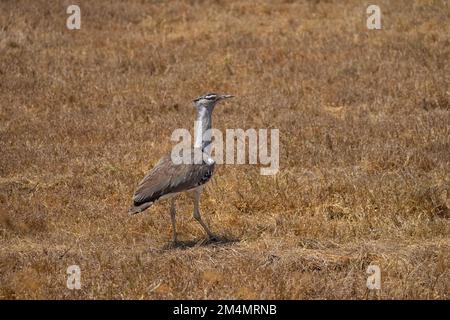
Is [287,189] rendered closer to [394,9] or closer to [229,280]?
[229,280]

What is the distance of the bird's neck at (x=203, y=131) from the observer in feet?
28.3

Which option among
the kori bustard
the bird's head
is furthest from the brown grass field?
the bird's head

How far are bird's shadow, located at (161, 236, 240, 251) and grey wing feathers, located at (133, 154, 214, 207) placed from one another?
62 centimetres

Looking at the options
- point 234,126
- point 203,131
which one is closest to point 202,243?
point 203,131

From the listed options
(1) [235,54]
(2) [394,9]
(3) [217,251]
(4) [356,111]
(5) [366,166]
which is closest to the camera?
(3) [217,251]

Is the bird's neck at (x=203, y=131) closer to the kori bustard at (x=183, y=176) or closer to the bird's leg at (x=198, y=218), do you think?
the kori bustard at (x=183, y=176)

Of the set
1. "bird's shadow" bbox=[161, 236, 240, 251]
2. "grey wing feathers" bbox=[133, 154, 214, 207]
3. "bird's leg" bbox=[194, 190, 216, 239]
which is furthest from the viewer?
"bird's leg" bbox=[194, 190, 216, 239]

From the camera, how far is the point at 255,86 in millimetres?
15453

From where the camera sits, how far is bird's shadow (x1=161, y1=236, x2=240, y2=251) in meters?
8.41

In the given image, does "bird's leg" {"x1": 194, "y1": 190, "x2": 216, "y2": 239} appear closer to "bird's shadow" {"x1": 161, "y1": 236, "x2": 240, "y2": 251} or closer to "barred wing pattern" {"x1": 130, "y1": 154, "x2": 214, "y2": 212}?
"bird's shadow" {"x1": 161, "y1": 236, "x2": 240, "y2": 251}

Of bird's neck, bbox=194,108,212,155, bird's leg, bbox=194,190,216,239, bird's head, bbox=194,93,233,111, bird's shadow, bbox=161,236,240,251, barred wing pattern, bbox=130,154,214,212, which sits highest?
bird's head, bbox=194,93,233,111

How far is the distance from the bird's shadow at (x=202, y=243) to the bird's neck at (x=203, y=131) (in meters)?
0.98
